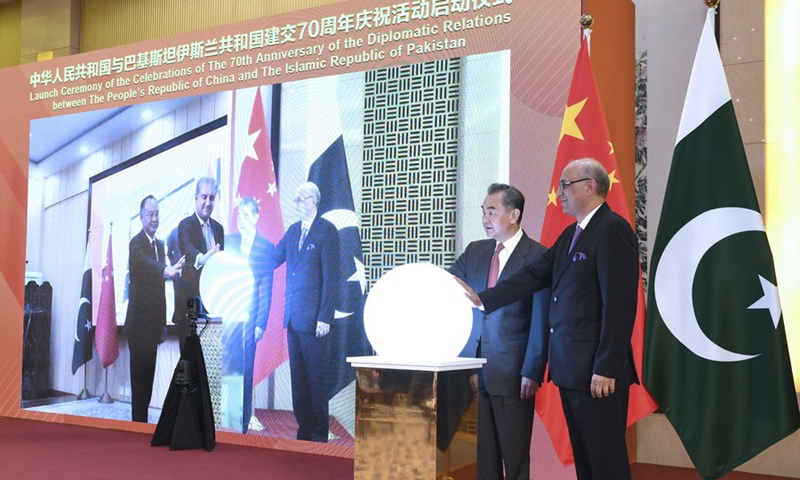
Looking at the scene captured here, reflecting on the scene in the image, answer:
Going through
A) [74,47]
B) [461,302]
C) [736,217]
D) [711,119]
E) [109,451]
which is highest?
[74,47]

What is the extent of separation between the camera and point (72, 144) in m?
7.05

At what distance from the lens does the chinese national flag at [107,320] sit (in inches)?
261

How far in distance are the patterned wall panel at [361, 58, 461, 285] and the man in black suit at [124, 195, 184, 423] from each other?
68.7 inches

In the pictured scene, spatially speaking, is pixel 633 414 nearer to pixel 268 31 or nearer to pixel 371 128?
pixel 371 128

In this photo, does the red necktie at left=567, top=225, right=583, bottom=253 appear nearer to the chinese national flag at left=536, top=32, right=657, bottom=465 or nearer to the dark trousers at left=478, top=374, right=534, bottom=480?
the dark trousers at left=478, top=374, right=534, bottom=480

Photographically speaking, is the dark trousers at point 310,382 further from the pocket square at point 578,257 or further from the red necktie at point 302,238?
the pocket square at point 578,257

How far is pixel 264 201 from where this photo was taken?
5977mm

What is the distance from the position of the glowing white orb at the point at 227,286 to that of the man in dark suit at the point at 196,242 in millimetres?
69

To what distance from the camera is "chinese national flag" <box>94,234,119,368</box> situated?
6630mm

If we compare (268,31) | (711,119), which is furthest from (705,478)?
(268,31)

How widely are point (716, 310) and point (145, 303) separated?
14.3 feet

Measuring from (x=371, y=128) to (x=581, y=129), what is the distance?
5.13 ft

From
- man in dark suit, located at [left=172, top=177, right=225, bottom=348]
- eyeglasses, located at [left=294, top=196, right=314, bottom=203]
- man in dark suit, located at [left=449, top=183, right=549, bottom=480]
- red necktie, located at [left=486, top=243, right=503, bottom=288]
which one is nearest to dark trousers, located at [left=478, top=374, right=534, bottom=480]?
man in dark suit, located at [left=449, top=183, right=549, bottom=480]

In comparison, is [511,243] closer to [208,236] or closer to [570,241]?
[570,241]
